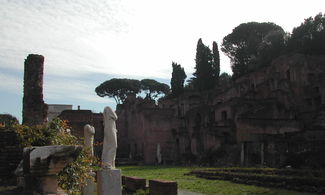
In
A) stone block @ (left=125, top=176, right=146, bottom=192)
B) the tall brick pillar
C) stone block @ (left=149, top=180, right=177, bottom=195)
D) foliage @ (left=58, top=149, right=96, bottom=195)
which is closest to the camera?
foliage @ (left=58, top=149, right=96, bottom=195)

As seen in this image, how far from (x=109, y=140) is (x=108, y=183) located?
1064mm

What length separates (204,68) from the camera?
199 feet

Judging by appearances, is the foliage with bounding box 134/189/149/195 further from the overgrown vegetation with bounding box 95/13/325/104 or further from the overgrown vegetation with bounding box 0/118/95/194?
the overgrown vegetation with bounding box 95/13/325/104

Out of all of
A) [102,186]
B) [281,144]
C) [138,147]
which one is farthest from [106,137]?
[138,147]

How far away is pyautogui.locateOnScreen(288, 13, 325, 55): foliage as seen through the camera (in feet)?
167

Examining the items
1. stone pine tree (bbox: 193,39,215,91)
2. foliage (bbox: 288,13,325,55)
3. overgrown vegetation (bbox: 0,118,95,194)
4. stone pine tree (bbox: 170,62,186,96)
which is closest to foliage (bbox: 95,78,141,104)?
stone pine tree (bbox: 170,62,186,96)

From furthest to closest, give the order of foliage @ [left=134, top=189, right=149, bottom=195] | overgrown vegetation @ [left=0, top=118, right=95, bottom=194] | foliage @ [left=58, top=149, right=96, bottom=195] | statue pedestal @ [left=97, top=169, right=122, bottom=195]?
foliage @ [left=134, top=189, right=149, bottom=195] → statue pedestal @ [left=97, top=169, right=122, bottom=195] → overgrown vegetation @ [left=0, top=118, right=95, bottom=194] → foliage @ [left=58, top=149, right=96, bottom=195]

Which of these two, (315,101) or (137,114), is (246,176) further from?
(137,114)

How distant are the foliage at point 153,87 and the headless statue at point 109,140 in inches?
2725

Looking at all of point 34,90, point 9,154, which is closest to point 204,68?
point 34,90

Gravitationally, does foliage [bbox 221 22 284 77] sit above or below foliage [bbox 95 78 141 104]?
above

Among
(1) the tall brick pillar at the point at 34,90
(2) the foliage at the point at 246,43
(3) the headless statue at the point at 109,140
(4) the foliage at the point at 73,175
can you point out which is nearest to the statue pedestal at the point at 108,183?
(3) the headless statue at the point at 109,140

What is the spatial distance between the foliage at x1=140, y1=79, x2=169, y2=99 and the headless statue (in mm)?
69213

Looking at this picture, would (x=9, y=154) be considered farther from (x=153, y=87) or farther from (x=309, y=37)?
(x=153, y=87)
